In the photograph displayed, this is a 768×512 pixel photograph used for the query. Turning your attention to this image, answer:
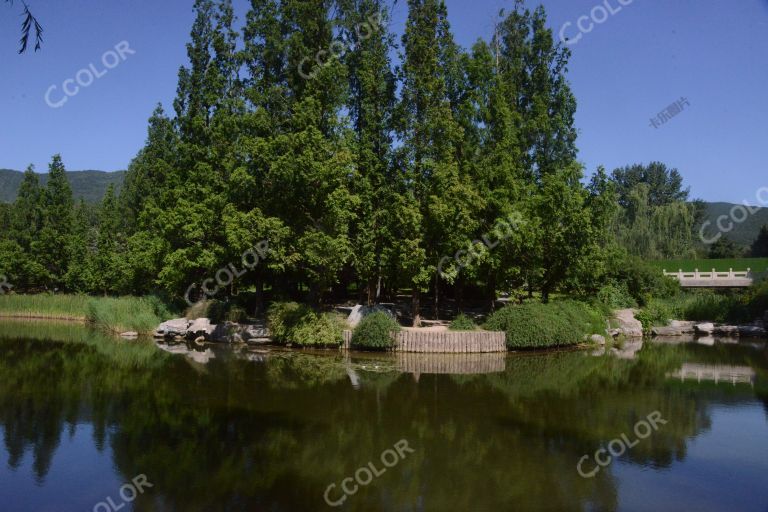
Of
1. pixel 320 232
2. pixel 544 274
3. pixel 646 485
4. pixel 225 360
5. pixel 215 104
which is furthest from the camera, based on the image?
pixel 215 104

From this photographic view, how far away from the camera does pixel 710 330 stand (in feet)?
112

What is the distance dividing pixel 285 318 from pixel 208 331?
4765mm

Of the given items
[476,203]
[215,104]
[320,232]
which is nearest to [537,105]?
[476,203]

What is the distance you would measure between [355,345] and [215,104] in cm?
1574

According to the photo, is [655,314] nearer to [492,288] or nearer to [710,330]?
[710,330]

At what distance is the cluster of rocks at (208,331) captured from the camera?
27.6 metres

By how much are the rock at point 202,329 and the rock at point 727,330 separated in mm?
27617

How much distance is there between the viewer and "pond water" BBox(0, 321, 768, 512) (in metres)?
10.1

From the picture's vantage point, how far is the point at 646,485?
10.7 meters

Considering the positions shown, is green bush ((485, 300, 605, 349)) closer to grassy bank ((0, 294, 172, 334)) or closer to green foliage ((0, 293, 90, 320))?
grassy bank ((0, 294, 172, 334))

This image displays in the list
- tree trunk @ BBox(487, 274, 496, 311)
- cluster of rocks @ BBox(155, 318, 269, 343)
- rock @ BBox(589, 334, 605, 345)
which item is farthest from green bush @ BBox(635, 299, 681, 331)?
cluster of rocks @ BBox(155, 318, 269, 343)

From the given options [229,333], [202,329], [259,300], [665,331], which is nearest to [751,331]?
[665,331]

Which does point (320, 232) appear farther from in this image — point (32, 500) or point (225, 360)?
point (32, 500)

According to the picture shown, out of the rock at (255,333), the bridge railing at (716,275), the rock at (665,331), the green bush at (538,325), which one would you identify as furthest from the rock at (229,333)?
the bridge railing at (716,275)
